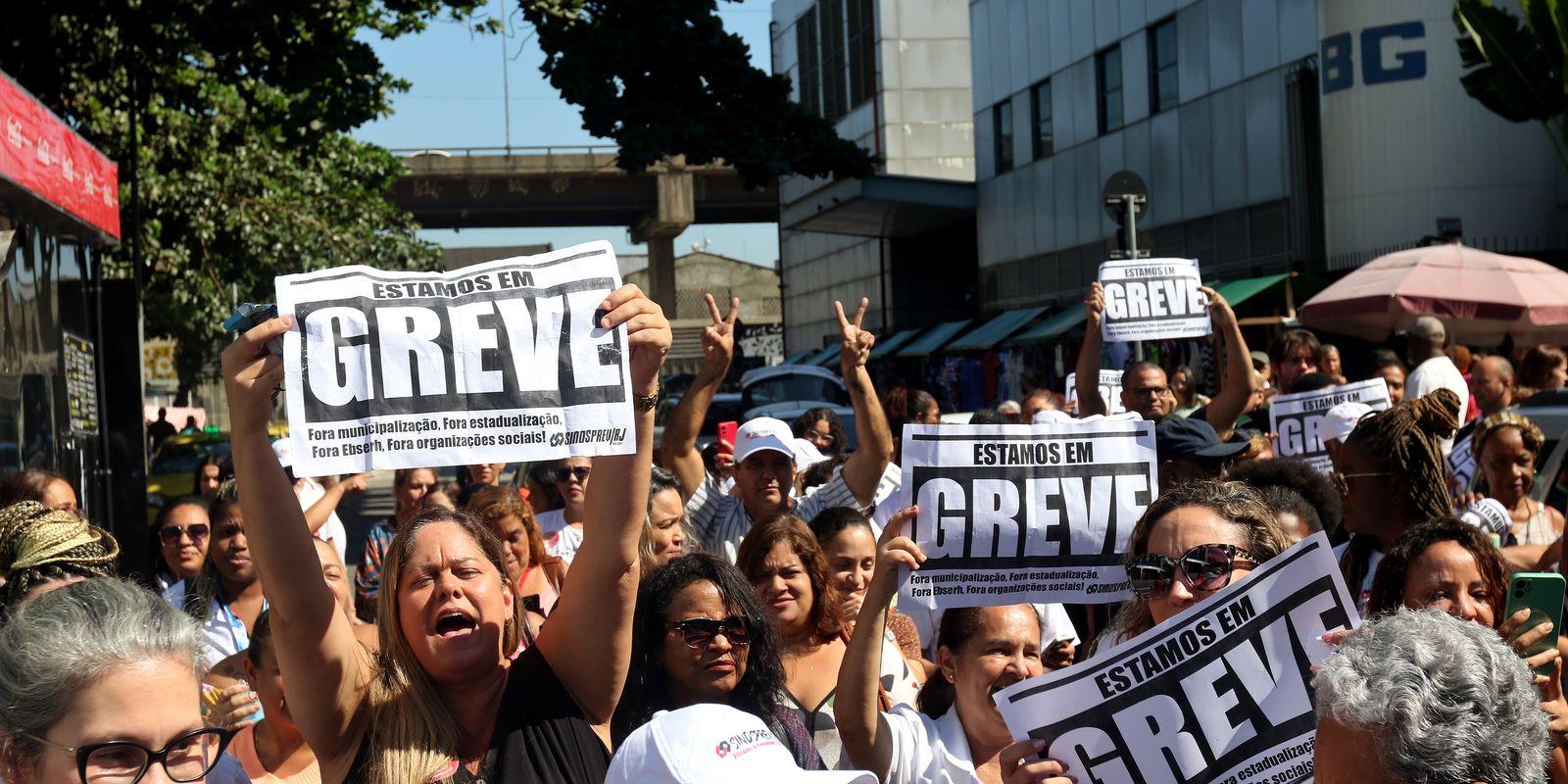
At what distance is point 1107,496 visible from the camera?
495 centimetres

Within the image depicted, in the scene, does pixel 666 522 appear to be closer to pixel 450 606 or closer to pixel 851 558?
pixel 851 558

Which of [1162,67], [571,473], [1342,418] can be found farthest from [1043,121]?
[571,473]

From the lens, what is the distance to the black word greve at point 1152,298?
9.96 metres

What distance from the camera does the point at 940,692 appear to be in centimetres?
439

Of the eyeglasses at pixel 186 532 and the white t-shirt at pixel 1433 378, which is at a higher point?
the white t-shirt at pixel 1433 378

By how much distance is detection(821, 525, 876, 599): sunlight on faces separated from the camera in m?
5.68

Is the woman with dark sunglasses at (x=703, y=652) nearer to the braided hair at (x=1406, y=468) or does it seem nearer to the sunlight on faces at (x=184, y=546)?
the braided hair at (x=1406, y=468)

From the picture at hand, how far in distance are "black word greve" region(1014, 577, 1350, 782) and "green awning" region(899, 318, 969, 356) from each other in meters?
32.7

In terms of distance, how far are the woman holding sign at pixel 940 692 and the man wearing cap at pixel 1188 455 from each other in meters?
1.91

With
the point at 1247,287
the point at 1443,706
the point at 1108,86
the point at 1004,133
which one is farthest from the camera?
the point at 1004,133

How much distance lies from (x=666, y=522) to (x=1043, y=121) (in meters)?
28.2

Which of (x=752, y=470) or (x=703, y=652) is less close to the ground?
(x=752, y=470)

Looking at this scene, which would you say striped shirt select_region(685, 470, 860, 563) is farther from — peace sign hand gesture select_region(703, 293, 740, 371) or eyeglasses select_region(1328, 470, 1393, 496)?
eyeglasses select_region(1328, 470, 1393, 496)

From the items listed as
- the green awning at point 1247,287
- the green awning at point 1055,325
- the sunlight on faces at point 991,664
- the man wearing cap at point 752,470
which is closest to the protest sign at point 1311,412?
the man wearing cap at point 752,470
